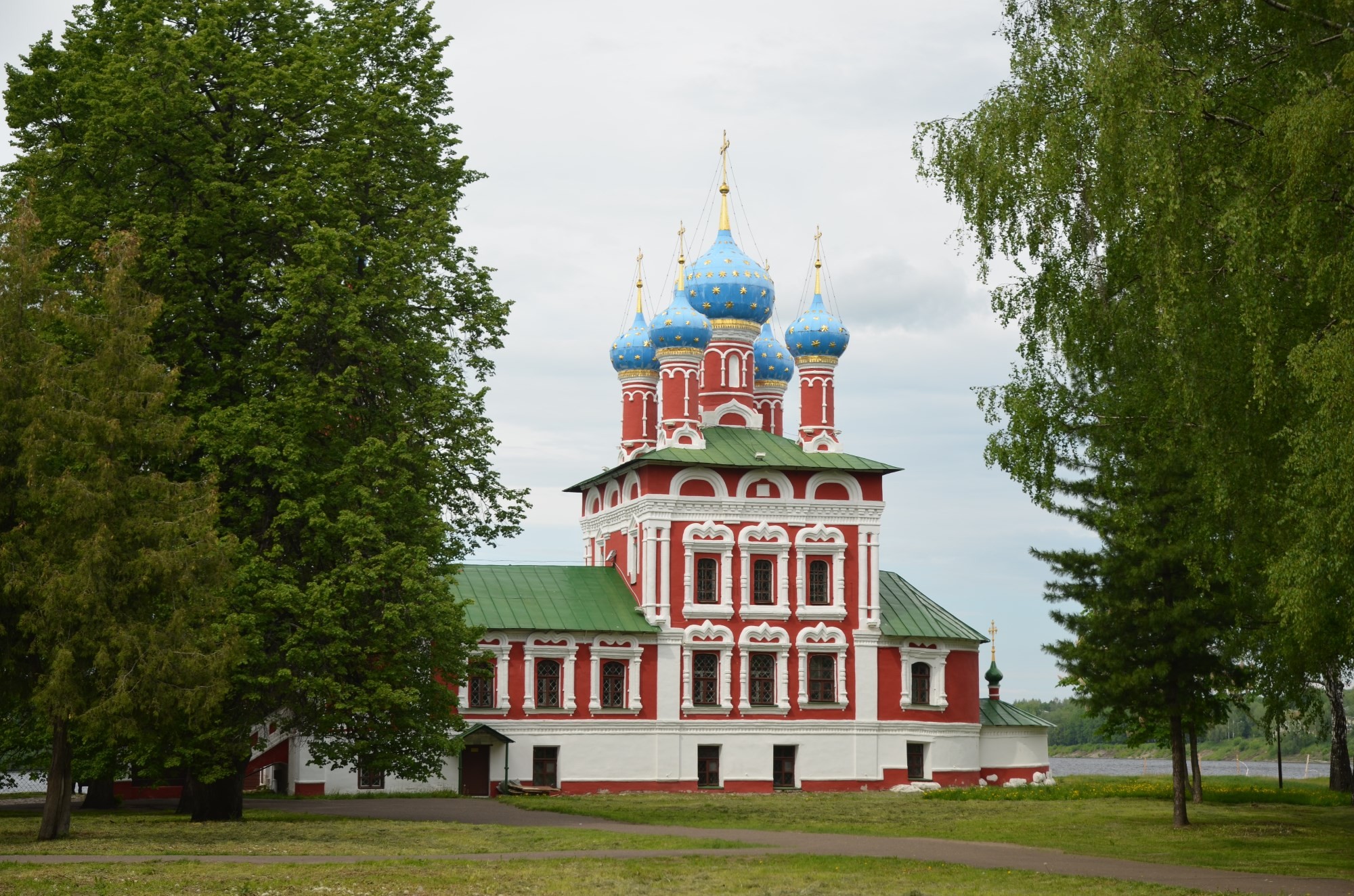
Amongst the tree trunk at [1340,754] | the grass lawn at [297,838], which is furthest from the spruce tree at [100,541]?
the tree trunk at [1340,754]

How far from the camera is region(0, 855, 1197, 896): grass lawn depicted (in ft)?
45.7

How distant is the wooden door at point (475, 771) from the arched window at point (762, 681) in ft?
24.3

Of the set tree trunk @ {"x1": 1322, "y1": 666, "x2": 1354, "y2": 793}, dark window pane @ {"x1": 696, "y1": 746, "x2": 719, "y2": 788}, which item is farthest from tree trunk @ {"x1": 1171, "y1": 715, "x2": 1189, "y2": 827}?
dark window pane @ {"x1": 696, "y1": 746, "x2": 719, "y2": 788}

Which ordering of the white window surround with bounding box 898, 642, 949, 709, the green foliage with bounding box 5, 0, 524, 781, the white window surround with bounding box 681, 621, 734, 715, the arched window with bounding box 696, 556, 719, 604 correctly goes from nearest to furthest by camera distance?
1. the green foliage with bounding box 5, 0, 524, 781
2. the white window surround with bounding box 681, 621, 734, 715
3. the arched window with bounding box 696, 556, 719, 604
4. the white window surround with bounding box 898, 642, 949, 709

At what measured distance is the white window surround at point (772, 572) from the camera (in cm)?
4062

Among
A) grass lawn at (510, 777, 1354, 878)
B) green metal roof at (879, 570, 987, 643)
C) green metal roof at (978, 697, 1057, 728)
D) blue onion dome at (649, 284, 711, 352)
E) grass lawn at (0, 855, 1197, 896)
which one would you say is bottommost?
grass lawn at (510, 777, 1354, 878)

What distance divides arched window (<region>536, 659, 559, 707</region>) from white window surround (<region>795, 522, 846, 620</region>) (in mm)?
6753

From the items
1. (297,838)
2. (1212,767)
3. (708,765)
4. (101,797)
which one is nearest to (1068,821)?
(297,838)

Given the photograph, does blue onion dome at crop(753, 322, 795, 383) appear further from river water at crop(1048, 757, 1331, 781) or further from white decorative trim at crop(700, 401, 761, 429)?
river water at crop(1048, 757, 1331, 781)

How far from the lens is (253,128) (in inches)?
A: 958

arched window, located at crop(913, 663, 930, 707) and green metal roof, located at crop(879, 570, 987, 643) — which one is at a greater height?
green metal roof, located at crop(879, 570, 987, 643)

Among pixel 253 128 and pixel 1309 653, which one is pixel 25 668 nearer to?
Answer: pixel 253 128

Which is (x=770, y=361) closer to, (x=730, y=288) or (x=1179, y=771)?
(x=730, y=288)

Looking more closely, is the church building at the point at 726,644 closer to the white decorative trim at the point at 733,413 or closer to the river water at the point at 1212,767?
the white decorative trim at the point at 733,413
